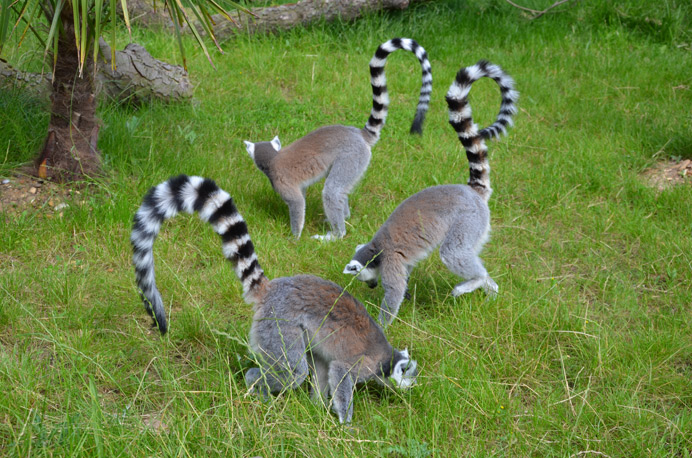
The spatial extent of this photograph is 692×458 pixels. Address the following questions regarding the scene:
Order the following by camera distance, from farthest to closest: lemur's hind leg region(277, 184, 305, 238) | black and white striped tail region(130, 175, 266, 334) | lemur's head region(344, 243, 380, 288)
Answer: lemur's hind leg region(277, 184, 305, 238) < lemur's head region(344, 243, 380, 288) < black and white striped tail region(130, 175, 266, 334)

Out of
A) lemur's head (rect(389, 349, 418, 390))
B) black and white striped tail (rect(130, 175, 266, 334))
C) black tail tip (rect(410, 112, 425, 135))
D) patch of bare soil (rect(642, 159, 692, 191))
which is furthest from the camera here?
patch of bare soil (rect(642, 159, 692, 191))

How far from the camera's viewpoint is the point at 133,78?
241 inches

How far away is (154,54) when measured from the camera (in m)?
7.66

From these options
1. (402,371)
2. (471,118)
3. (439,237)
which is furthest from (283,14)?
(402,371)

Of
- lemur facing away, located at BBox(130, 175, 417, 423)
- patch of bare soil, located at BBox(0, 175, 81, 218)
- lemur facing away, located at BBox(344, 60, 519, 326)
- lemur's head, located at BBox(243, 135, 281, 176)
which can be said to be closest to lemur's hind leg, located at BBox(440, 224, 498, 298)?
lemur facing away, located at BBox(344, 60, 519, 326)

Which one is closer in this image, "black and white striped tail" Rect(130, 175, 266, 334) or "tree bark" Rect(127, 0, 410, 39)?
"black and white striped tail" Rect(130, 175, 266, 334)

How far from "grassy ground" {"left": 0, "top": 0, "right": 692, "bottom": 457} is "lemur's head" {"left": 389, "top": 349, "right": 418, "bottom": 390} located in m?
0.09

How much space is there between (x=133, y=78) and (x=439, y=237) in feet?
12.5

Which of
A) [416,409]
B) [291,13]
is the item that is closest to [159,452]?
[416,409]

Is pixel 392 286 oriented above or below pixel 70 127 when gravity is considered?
below

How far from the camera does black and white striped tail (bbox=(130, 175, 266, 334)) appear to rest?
8.99 feet

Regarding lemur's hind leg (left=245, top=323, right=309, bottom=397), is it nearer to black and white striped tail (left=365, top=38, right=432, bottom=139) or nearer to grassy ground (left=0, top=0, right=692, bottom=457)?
grassy ground (left=0, top=0, right=692, bottom=457)

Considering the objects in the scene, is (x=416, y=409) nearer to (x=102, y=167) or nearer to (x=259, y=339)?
(x=259, y=339)

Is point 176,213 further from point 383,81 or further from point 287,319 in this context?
point 383,81
